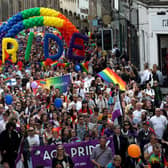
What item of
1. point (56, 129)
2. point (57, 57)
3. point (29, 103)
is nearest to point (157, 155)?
point (56, 129)

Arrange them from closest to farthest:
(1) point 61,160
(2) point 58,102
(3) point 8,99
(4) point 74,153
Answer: (1) point 61,160
(4) point 74,153
(2) point 58,102
(3) point 8,99

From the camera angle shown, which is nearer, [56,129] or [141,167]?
[141,167]

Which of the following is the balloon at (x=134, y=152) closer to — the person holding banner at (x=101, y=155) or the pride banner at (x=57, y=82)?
the person holding banner at (x=101, y=155)

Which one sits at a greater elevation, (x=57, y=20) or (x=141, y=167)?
(x=57, y=20)

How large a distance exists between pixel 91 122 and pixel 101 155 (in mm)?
3413

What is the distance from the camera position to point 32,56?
48.3 metres

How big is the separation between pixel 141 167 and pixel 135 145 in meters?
0.96

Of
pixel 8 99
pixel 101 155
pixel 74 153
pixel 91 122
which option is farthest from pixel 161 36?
pixel 101 155

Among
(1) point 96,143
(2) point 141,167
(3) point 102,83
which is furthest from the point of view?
(3) point 102,83

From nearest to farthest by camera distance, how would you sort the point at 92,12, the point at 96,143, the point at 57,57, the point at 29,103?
the point at 96,143, the point at 29,103, the point at 57,57, the point at 92,12

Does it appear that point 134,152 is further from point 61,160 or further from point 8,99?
point 8,99

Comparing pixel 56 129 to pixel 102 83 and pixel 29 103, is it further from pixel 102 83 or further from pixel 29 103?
pixel 102 83

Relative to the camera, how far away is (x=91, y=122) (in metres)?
21.7

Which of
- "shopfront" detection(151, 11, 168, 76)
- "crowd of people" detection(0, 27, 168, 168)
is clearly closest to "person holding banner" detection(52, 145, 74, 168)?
"crowd of people" detection(0, 27, 168, 168)
